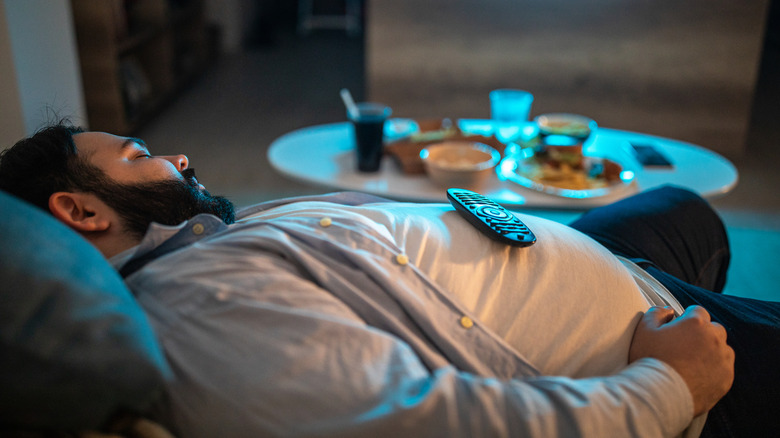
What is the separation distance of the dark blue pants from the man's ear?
0.89 metres

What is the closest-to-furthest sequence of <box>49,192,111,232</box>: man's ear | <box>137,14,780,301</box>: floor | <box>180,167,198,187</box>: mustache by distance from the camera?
1. <box>49,192,111,232</box>: man's ear
2. <box>180,167,198,187</box>: mustache
3. <box>137,14,780,301</box>: floor

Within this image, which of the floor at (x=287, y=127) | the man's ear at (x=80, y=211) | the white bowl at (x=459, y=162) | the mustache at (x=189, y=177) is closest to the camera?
the man's ear at (x=80, y=211)

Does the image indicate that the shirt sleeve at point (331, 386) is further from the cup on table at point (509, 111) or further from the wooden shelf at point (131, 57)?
the wooden shelf at point (131, 57)

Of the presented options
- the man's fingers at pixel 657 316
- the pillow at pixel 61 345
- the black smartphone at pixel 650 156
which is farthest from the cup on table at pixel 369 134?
the pillow at pixel 61 345

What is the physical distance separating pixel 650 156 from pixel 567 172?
1.16 feet

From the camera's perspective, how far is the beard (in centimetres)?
90

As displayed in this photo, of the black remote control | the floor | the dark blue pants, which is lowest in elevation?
the floor

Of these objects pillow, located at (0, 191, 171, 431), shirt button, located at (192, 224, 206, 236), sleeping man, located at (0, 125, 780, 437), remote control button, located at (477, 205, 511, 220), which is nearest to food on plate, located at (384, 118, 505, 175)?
sleeping man, located at (0, 125, 780, 437)

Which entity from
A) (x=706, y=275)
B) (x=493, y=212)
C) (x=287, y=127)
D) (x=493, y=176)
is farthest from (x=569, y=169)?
(x=287, y=127)

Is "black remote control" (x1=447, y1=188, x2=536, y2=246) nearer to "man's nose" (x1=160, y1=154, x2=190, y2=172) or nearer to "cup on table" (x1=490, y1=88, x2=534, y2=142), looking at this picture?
"man's nose" (x1=160, y1=154, x2=190, y2=172)

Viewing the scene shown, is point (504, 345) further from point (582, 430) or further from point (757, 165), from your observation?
point (757, 165)

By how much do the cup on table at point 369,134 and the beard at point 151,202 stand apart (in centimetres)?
67

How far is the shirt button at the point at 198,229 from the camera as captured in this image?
0.88m

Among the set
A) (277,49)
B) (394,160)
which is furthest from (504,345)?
(277,49)
